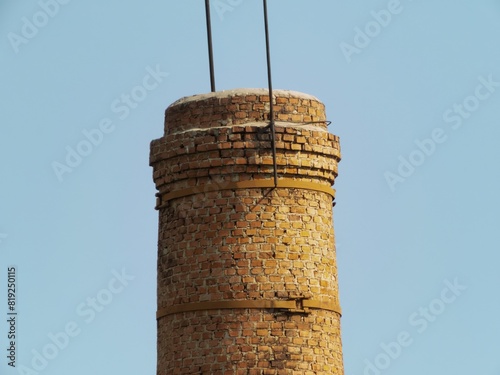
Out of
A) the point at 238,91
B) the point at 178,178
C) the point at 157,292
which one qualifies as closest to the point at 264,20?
the point at 238,91

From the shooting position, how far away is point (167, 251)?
19.0 meters

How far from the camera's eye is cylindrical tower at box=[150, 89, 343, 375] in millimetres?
18297

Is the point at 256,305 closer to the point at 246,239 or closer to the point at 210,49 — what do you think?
the point at 246,239

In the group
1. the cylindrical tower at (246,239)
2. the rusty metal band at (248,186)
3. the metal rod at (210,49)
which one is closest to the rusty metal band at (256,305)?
the cylindrical tower at (246,239)

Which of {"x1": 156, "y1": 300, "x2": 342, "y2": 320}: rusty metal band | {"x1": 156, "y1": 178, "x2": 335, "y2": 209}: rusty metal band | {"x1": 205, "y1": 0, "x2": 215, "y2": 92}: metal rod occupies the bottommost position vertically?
{"x1": 156, "y1": 300, "x2": 342, "y2": 320}: rusty metal band

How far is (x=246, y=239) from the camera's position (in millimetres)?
18469

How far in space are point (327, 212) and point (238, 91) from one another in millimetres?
1911

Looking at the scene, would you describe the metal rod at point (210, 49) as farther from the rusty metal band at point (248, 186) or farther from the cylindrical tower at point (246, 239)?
the rusty metal band at point (248, 186)

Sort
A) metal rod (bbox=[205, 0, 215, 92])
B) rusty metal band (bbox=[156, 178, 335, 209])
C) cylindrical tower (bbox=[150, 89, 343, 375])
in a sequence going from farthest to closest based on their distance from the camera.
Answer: metal rod (bbox=[205, 0, 215, 92]) → rusty metal band (bbox=[156, 178, 335, 209]) → cylindrical tower (bbox=[150, 89, 343, 375])

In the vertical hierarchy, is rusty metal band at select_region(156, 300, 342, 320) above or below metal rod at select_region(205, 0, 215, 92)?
below

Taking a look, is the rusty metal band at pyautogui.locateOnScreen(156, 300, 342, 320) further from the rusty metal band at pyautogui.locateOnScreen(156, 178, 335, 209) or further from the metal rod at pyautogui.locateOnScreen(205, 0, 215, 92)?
the metal rod at pyautogui.locateOnScreen(205, 0, 215, 92)

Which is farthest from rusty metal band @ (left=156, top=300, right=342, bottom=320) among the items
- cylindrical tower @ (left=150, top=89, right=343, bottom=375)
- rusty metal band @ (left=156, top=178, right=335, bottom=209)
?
rusty metal band @ (left=156, top=178, right=335, bottom=209)

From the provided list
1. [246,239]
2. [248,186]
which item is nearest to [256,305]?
[246,239]

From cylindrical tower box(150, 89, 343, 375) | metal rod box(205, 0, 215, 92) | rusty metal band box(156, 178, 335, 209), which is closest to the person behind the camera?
cylindrical tower box(150, 89, 343, 375)
